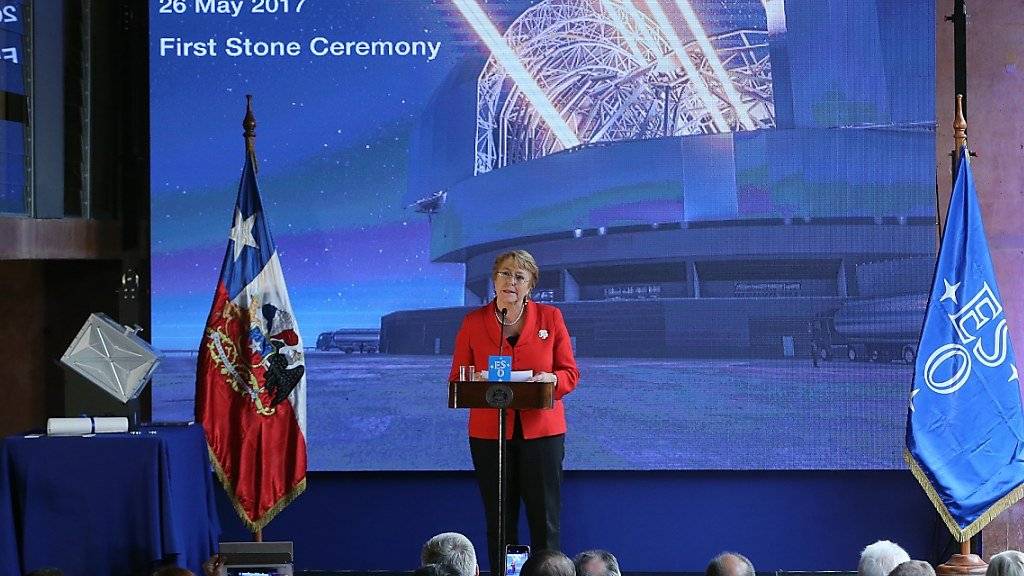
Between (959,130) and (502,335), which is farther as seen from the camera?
(959,130)

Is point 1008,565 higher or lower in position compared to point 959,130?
lower

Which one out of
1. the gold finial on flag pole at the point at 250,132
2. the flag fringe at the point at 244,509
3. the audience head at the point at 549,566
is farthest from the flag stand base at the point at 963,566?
the gold finial on flag pole at the point at 250,132

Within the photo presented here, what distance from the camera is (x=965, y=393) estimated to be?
5676 millimetres

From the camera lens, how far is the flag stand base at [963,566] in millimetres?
5699

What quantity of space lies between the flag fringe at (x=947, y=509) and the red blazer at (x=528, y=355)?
1609mm

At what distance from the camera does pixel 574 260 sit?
6.38 meters

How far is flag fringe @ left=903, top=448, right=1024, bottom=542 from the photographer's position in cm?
564

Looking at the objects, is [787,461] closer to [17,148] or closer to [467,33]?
[467,33]

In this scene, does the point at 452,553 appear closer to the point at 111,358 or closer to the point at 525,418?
the point at 525,418

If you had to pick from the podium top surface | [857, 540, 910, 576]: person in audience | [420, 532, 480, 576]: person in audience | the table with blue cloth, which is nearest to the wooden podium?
the podium top surface

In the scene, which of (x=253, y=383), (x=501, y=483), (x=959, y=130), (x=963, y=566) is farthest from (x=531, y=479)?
(x=959, y=130)

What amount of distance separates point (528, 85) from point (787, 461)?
217cm

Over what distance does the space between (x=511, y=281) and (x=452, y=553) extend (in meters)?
1.23

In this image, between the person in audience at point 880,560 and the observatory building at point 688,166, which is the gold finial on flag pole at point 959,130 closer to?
the observatory building at point 688,166
